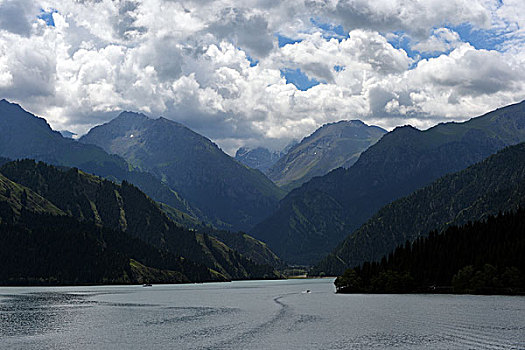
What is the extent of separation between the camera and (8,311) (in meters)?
186

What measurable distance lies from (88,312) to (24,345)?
7895cm

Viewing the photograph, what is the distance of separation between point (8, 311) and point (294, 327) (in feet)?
350

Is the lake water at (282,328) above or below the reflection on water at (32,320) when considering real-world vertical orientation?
below

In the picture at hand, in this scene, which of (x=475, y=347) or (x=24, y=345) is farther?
(x=24, y=345)

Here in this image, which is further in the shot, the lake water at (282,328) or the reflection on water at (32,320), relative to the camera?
the reflection on water at (32,320)

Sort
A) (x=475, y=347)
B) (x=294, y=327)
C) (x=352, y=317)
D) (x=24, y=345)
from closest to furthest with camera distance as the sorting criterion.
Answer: (x=475, y=347) < (x=24, y=345) < (x=294, y=327) < (x=352, y=317)

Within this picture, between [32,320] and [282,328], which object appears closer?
[282,328]

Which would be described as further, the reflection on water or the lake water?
the reflection on water

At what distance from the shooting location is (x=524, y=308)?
512 ft

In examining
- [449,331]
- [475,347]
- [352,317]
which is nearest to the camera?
[475,347]

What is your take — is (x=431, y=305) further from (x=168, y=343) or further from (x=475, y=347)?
(x=168, y=343)

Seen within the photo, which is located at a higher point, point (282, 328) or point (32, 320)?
point (32, 320)

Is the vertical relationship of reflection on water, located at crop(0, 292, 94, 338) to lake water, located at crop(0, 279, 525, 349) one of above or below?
above

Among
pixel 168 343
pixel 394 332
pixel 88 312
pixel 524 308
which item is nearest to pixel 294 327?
pixel 394 332
